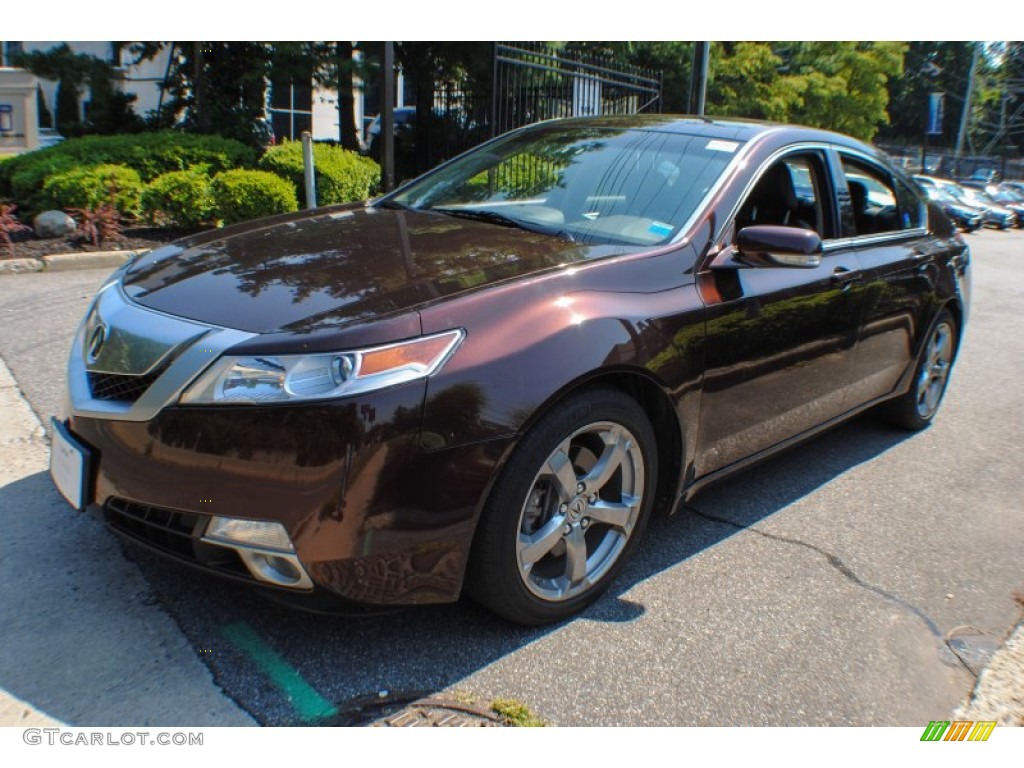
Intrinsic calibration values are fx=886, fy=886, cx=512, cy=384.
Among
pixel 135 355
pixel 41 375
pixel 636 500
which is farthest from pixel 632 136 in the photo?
pixel 41 375

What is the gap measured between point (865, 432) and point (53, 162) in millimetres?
8024

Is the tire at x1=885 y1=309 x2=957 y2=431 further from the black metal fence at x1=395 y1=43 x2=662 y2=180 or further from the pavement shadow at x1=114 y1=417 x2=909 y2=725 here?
the black metal fence at x1=395 y1=43 x2=662 y2=180

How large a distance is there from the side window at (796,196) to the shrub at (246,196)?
610cm

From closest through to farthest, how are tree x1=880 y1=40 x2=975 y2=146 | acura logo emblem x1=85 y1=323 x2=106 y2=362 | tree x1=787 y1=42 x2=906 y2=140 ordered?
acura logo emblem x1=85 y1=323 x2=106 y2=362, tree x1=787 y1=42 x2=906 y2=140, tree x1=880 y1=40 x2=975 y2=146

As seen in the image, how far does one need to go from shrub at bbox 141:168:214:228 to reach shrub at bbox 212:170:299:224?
0.11 m

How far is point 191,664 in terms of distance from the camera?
8.36 ft

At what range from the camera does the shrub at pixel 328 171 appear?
9.84 meters

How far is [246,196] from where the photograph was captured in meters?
Answer: 8.83

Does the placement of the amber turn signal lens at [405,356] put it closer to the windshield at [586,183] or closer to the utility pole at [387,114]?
the windshield at [586,183]

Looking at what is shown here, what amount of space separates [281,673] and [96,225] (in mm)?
6669

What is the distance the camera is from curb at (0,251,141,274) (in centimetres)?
714

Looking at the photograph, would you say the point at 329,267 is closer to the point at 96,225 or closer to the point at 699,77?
the point at 96,225

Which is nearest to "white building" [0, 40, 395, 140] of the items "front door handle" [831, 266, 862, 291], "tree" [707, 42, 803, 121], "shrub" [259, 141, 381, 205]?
"shrub" [259, 141, 381, 205]
